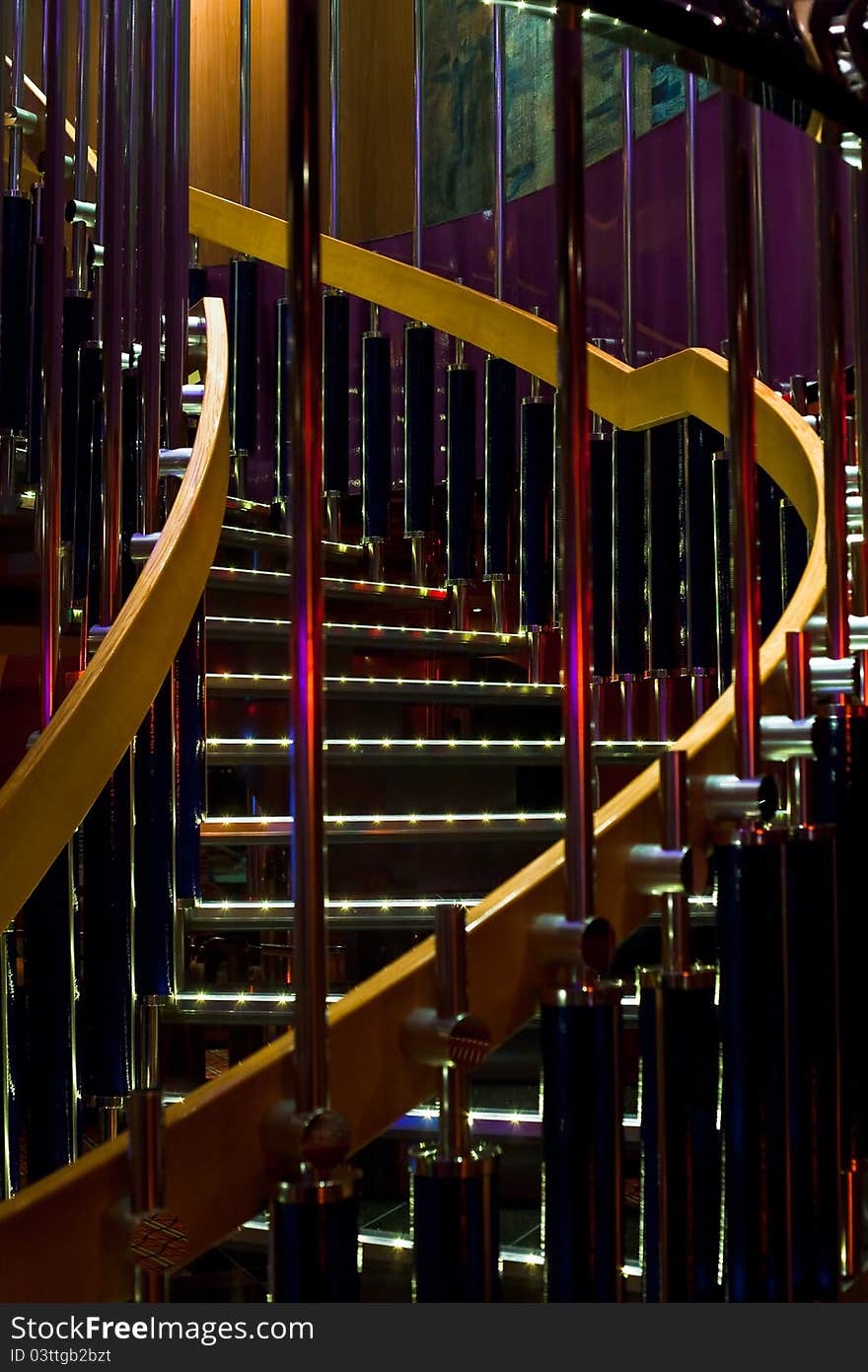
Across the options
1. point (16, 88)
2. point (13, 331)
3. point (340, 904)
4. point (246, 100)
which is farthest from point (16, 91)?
point (340, 904)

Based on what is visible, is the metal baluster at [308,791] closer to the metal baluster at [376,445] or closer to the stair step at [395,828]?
the stair step at [395,828]

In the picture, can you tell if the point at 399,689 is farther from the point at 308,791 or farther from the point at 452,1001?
the point at 308,791

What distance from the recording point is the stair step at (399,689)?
91.2 inches

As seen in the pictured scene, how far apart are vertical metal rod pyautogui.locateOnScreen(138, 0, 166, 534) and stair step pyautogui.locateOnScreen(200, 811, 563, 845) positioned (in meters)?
0.44

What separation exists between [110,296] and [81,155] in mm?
1173

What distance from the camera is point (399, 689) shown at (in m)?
2.43

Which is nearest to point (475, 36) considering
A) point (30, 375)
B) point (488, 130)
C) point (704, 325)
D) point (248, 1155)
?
point (488, 130)

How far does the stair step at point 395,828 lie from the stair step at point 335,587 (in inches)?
21.8

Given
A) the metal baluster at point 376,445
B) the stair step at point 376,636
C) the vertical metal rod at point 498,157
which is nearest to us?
the stair step at point 376,636

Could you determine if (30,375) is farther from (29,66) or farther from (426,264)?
(29,66)

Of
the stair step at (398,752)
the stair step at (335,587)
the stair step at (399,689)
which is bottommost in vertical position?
the stair step at (398,752)

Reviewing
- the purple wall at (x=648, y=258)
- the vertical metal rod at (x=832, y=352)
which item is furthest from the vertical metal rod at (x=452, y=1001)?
the purple wall at (x=648, y=258)

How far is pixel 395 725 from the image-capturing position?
8.41 ft

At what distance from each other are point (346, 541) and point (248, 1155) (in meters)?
2.96
